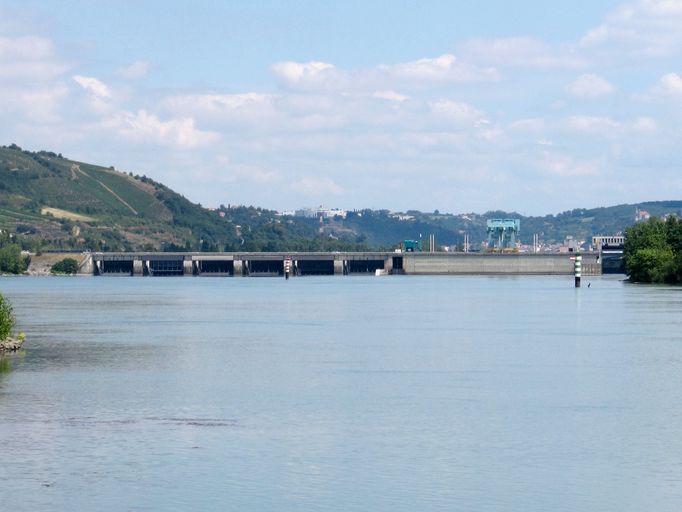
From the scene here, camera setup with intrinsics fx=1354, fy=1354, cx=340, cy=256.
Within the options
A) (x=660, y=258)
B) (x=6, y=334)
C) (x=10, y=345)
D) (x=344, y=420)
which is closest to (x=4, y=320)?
(x=6, y=334)

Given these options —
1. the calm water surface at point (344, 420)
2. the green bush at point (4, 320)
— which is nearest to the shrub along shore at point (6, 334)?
the green bush at point (4, 320)

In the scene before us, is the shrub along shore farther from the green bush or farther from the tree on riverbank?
the tree on riverbank

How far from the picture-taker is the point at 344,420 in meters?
46.7

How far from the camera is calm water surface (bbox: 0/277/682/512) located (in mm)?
34906

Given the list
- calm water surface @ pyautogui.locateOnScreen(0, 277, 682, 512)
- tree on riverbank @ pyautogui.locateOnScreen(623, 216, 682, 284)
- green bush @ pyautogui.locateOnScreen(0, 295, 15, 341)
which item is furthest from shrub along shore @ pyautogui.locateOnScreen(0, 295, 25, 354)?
tree on riverbank @ pyautogui.locateOnScreen(623, 216, 682, 284)

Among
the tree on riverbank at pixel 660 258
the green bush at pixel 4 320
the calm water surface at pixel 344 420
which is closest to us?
the calm water surface at pixel 344 420

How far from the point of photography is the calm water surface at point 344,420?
34906 millimetres

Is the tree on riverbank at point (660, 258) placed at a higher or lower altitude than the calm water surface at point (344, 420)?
higher

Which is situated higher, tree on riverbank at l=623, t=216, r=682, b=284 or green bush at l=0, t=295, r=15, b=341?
tree on riverbank at l=623, t=216, r=682, b=284

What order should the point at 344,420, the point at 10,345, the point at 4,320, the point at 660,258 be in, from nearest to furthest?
the point at 344,420, the point at 4,320, the point at 10,345, the point at 660,258

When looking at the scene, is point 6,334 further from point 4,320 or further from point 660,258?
point 660,258

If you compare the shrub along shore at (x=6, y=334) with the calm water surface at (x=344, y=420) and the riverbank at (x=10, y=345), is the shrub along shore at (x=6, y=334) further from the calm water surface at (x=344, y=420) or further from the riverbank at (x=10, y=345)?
the calm water surface at (x=344, y=420)

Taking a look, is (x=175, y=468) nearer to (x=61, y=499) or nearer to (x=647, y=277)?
(x=61, y=499)

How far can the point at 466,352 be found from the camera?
7388cm
